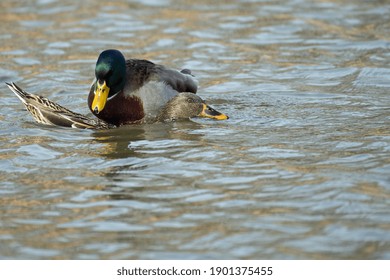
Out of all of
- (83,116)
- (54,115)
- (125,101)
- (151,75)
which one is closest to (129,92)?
(125,101)

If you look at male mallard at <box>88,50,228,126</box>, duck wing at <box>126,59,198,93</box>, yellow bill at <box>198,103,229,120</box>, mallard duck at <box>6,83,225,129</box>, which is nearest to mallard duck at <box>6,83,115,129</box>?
mallard duck at <box>6,83,225,129</box>

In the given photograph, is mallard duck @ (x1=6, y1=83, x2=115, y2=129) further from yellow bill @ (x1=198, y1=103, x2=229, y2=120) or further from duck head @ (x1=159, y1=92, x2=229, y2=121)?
yellow bill @ (x1=198, y1=103, x2=229, y2=120)

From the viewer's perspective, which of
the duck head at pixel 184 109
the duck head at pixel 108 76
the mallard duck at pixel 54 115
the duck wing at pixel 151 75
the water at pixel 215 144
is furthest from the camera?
the duck head at pixel 184 109

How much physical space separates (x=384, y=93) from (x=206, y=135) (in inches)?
96.4

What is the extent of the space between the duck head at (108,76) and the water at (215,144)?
341 mm

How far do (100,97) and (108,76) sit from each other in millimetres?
240

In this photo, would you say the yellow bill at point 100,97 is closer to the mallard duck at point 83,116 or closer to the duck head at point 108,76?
the duck head at point 108,76

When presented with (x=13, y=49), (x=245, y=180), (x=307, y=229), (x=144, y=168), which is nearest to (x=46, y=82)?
(x=13, y=49)

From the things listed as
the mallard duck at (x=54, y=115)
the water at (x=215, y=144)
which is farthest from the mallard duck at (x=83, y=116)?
the water at (x=215, y=144)

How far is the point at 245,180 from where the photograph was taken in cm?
736

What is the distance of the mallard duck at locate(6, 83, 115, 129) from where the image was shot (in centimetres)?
937

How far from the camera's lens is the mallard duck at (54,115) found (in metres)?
9.37

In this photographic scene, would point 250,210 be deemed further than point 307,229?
Yes
